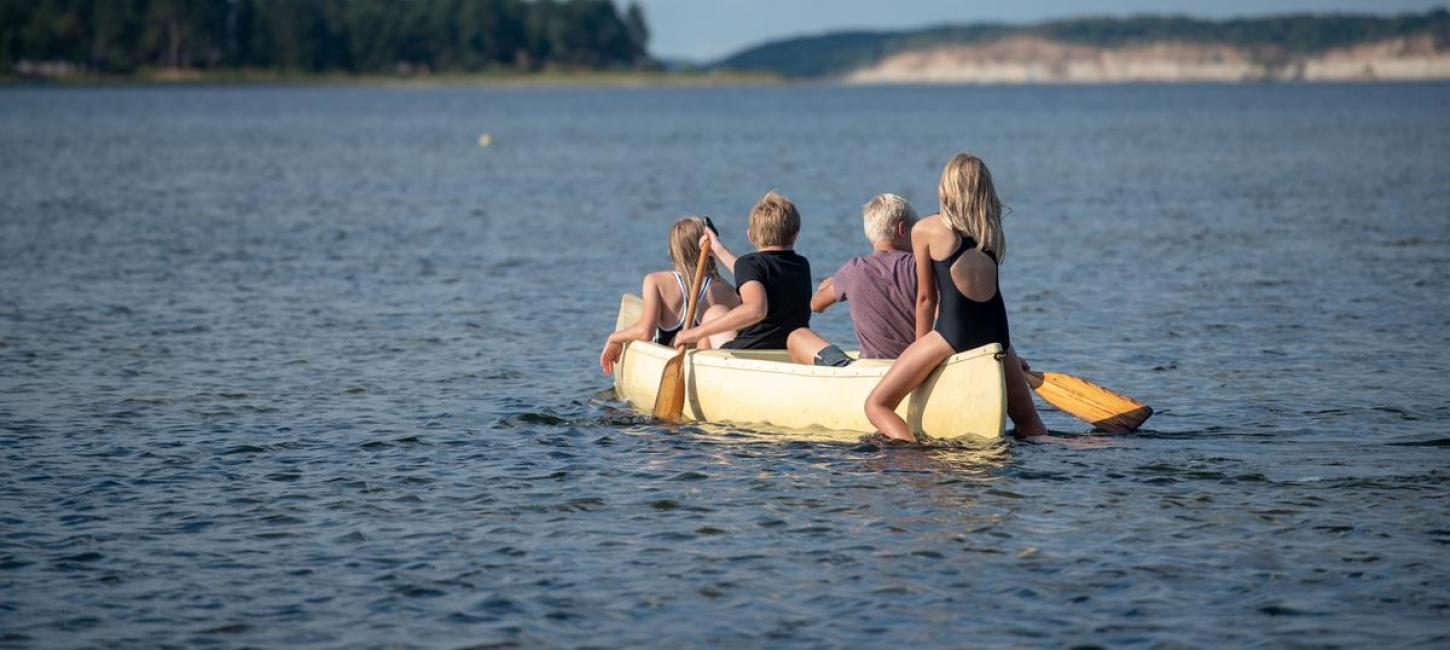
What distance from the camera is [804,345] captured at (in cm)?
1207

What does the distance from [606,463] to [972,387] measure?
2.38 meters

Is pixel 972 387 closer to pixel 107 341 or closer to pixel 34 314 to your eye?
pixel 107 341

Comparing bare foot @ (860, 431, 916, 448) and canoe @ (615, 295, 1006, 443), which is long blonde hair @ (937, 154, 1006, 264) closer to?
canoe @ (615, 295, 1006, 443)

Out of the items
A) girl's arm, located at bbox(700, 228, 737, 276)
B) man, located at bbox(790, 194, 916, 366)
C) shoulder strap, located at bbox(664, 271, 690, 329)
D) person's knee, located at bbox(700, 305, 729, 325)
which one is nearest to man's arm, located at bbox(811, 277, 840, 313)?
man, located at bbox(790, 194, 916, 366)

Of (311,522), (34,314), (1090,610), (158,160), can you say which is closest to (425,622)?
(311,522)

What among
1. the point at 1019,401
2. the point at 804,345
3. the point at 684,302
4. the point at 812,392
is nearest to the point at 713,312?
the point at 684,302

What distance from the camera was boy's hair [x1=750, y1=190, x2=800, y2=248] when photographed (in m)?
11.8

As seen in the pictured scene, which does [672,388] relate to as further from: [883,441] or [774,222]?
[883,441]

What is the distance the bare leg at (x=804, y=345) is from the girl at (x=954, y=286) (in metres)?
0.91

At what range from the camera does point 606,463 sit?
36.9 feet

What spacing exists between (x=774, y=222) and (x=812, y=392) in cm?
118

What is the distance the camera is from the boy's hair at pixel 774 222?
1183cm

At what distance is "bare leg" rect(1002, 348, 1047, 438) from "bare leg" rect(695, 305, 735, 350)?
2.10 m

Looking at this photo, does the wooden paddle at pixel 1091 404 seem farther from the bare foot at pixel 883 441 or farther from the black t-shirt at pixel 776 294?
the black t-shirt at pixel 776 294
